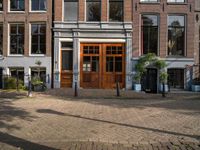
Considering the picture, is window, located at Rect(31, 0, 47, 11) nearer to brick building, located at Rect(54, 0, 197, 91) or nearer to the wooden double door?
brick building, located at Rect(54, 0, 197, 91)

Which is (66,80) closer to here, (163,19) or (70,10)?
(70,10)

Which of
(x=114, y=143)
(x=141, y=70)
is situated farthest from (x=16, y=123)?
(x=141, y=70)

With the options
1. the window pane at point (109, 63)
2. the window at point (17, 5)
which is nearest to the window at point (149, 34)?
the window pane at point (109, 63)

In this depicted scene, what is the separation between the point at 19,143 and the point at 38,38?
21836 mm

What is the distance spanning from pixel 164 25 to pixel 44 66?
30.9ft

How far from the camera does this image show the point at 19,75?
30.8 m

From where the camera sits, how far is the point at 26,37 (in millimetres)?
30406

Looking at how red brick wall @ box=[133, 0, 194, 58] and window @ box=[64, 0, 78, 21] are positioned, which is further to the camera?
window @ box=[64, 0, 78, 21]

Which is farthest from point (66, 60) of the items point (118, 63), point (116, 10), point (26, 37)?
point (116, 10)

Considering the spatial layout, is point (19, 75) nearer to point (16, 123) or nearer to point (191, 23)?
point (191, 23)

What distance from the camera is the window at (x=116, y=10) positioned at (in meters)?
30.4

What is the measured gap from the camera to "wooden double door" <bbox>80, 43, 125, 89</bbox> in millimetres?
30000

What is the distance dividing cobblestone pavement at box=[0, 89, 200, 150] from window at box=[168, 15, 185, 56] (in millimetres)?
14399

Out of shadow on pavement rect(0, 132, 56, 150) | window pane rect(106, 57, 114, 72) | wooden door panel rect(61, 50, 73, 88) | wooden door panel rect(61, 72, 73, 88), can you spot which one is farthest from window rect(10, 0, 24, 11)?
shadow on pavement rect(0, 132, 56, 150)
